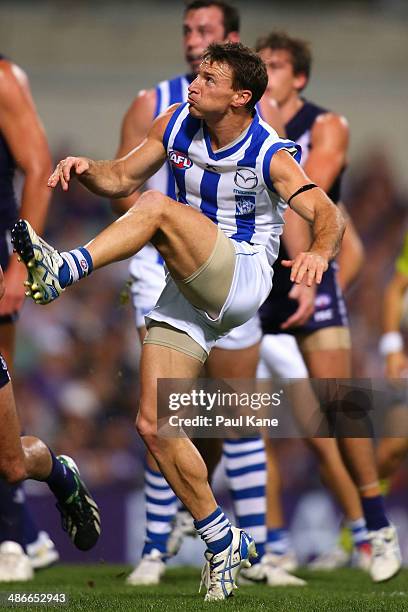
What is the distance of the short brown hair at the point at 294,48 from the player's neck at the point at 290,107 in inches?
7.0

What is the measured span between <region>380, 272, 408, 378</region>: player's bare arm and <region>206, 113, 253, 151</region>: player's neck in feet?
9.83

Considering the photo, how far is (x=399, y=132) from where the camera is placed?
48.2 feet

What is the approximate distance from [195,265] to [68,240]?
801 cm

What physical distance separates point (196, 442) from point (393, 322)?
2.29 metres

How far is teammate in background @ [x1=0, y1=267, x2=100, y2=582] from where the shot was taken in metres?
5.17

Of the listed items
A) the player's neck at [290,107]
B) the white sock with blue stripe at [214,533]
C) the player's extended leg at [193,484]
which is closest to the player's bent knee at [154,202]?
the player's extended leg at [193,484]

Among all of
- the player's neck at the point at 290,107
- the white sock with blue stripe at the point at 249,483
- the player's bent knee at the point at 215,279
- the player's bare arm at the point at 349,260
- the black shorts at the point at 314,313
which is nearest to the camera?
the player's bent knee at the point at 215,279

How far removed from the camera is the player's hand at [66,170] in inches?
195

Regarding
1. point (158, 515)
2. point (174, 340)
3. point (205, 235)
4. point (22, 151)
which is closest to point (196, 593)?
point (158, 515)

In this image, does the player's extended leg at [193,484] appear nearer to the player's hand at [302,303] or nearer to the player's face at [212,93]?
the player's face at [212,93]

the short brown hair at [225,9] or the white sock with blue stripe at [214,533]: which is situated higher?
the short brown hair at [225,9]

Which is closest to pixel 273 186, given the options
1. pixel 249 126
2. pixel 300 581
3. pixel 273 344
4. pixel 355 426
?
pixel 249 126

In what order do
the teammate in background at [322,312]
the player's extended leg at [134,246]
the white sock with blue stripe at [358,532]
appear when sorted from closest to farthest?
the player's extended leg at [134,246]
the teammate in background at [322,312]
the white sock with blue stripe at [358,532]

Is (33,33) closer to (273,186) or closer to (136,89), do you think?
(136,89)
